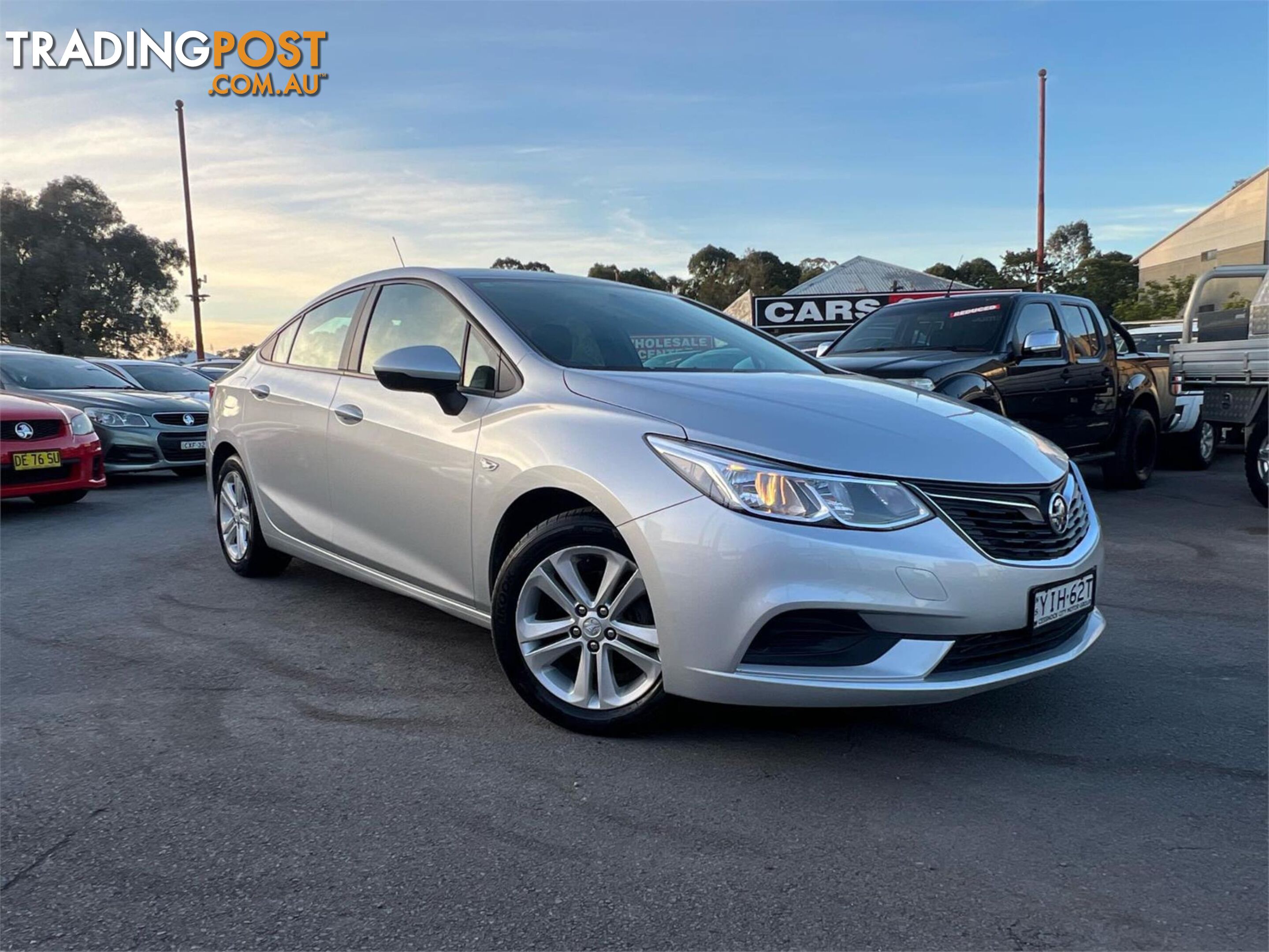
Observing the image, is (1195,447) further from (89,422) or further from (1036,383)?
(89,422)

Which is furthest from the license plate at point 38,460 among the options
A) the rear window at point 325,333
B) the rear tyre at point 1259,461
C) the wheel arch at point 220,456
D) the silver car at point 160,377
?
the rear tyre at point 1259,461

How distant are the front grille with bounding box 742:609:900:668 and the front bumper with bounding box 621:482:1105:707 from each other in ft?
0.06

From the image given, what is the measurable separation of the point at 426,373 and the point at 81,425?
6.41 meters

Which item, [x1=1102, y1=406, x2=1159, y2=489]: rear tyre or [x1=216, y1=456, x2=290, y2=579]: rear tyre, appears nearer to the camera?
[x1=216, y1=456, x2=290, y2=579]: rear tyre

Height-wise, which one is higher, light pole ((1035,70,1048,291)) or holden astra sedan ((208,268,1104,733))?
light pole ((1035,70,1048,291))

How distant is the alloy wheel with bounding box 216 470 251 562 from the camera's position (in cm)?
539

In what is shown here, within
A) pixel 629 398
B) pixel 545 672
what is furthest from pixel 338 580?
pixel 629 398

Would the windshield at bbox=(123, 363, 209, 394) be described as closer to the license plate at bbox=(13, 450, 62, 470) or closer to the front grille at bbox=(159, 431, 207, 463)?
the front grille at bbox=(159, 431, 207, 463)

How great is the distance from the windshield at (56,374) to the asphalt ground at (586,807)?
716 centimetres

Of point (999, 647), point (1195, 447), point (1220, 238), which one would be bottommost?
point (1195, 447)

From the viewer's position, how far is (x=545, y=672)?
10.9 ft

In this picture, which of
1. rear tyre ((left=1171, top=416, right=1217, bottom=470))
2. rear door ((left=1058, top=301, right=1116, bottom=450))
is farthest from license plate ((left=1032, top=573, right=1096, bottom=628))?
rear tyre ((left=1171, top=416, right=1217, bottom=470))

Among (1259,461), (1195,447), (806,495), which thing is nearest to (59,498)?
(806,495)

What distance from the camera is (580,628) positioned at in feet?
10.5
